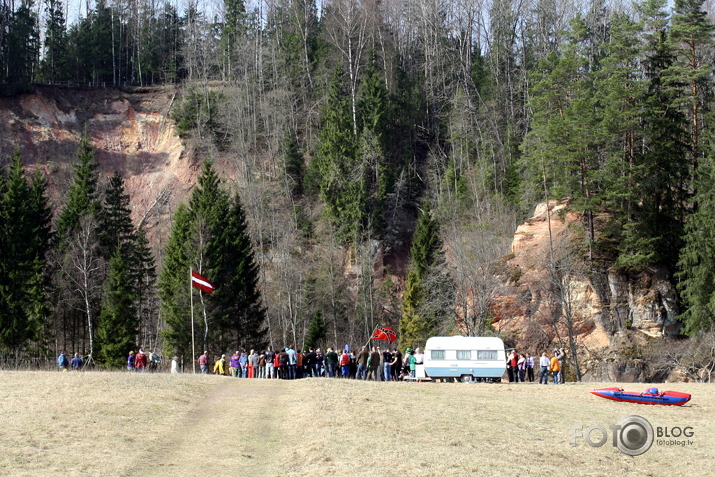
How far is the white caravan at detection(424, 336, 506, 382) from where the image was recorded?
3362cm

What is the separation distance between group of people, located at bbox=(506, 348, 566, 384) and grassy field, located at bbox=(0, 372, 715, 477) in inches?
173

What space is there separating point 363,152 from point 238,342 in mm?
26121

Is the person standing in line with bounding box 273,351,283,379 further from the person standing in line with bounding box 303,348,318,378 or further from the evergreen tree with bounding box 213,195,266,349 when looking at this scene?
the evergreen tree with bounding box 213,195,266,349

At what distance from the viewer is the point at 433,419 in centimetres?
2139

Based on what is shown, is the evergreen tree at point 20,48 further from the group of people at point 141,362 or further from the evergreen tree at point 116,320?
the group of people at point 141,362

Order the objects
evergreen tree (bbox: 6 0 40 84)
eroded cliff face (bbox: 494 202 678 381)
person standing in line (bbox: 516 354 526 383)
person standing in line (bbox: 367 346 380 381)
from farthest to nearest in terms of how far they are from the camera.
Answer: evergreen tree (bbox: 6 0 40 84), eroded cliff face (bbox: 494 202 678 381), person standing in line (bbox: 516 354 526 383), person standing in line (bbox: 367 346 380 381)

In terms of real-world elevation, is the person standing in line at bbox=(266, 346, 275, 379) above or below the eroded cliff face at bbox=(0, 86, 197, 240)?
below

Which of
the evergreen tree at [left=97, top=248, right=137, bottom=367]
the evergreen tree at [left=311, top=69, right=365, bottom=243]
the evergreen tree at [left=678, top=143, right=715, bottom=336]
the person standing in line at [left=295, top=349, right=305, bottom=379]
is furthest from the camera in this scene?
the evergreen tree at [left=311, top=69, right=365, bottom=243]

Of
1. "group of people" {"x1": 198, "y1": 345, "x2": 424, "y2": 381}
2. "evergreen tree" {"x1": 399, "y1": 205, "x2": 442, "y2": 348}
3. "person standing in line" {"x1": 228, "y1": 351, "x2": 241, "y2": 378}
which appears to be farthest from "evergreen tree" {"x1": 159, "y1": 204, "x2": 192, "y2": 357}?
"evergreen tree" {"x1": 399, "y1": 205, "x2": 442, "y2": 348}

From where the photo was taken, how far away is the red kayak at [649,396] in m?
26.5

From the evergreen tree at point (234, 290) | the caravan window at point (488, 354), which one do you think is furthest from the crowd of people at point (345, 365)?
the evergreen tree at point (234, 290)

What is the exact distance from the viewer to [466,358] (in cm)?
3388

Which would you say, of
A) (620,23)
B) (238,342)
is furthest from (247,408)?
(620,23)

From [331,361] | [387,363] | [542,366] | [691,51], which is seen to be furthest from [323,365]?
[691,51]
